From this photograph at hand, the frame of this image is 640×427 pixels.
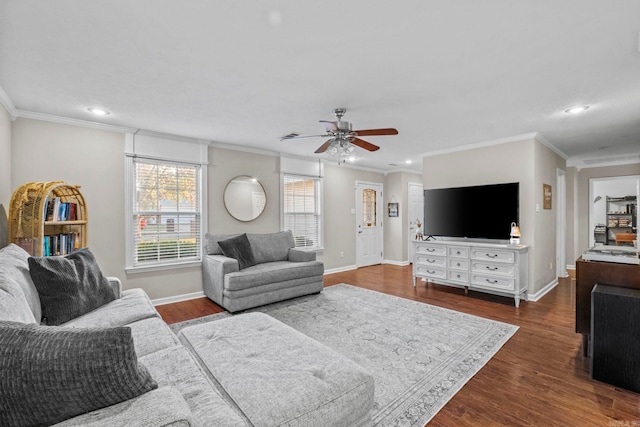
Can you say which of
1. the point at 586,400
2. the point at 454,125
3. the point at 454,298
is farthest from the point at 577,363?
the point at 454,125

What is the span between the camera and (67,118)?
3.46m

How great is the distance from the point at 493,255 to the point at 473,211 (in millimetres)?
746

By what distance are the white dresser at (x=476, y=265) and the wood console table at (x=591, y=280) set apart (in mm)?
1302

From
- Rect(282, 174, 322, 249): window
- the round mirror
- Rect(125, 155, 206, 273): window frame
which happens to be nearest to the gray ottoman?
Rect(125, 155, 206, 273): window frame

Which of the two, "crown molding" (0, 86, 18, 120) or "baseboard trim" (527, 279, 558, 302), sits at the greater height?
"crown molding" (0, 86, 18, 120)

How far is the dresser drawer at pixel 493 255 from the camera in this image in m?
3.94

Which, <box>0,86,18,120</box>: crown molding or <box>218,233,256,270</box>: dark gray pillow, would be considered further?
<box>218,233,256,270</box>: dark gray pillow

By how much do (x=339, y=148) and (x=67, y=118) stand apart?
3191 mm

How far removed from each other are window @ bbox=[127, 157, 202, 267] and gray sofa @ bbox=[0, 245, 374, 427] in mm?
1864

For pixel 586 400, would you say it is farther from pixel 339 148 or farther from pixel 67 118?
pixel 67 118

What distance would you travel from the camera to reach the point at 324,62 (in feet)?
7.36

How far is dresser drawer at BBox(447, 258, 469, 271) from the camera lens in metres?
A: 4.38

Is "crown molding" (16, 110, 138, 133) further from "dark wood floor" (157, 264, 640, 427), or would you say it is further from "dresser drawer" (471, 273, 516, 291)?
"dresser drawer" (471, 273, 516, 291)

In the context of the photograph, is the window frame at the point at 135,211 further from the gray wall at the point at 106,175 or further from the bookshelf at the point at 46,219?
the bookshelf at the point at 46,219
